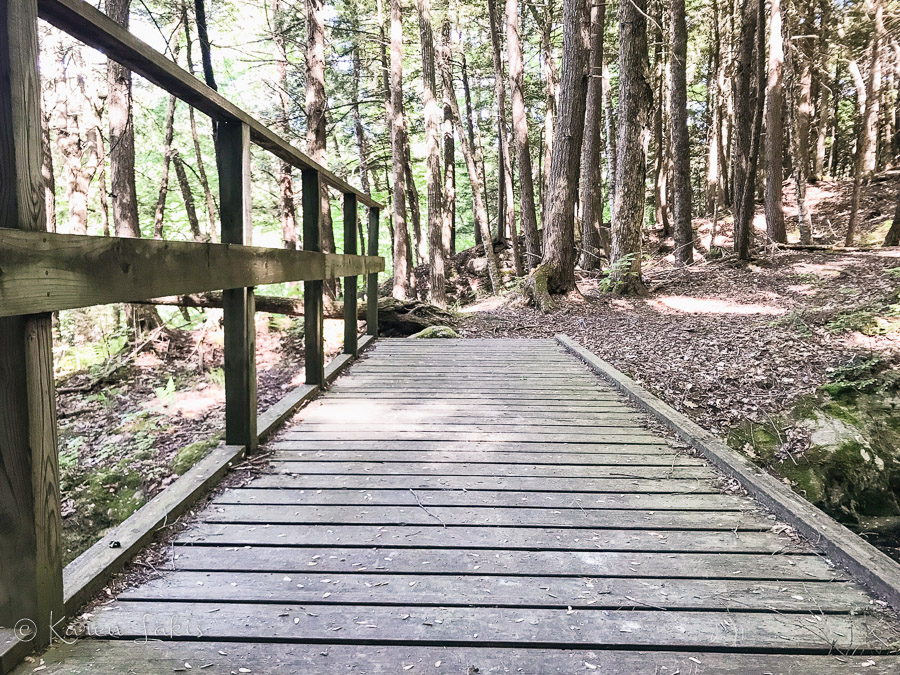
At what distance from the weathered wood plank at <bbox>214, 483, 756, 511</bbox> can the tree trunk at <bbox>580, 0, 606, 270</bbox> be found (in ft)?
37.5

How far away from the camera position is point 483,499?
2.79 meters

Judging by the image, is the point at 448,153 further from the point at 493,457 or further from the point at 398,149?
the point at 493,457

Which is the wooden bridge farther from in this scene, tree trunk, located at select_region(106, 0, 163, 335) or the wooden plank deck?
tree trunk, located at select_region(106, 0, 163, 335)

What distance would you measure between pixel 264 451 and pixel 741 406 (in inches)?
153

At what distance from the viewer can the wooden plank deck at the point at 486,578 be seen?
1.67 m

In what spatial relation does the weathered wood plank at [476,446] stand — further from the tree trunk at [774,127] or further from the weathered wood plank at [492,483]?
the tree trunk at [774,127]

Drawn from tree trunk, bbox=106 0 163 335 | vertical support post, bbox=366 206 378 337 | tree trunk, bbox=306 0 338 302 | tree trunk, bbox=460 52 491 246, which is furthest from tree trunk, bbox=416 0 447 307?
tree trunk, bbox=460 52 491 246

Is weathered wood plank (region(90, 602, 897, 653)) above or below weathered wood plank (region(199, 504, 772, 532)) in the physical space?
below

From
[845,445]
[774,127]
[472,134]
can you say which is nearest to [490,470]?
[845,445]

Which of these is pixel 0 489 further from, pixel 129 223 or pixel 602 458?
pixel 129 223

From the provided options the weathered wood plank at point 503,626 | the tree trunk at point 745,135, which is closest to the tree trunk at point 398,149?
the tree trunk at point 745,135

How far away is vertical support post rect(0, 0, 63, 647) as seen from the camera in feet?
4.87

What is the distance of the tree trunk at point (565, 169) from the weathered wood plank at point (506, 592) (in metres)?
8.53

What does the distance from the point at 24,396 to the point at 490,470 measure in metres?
2.19
